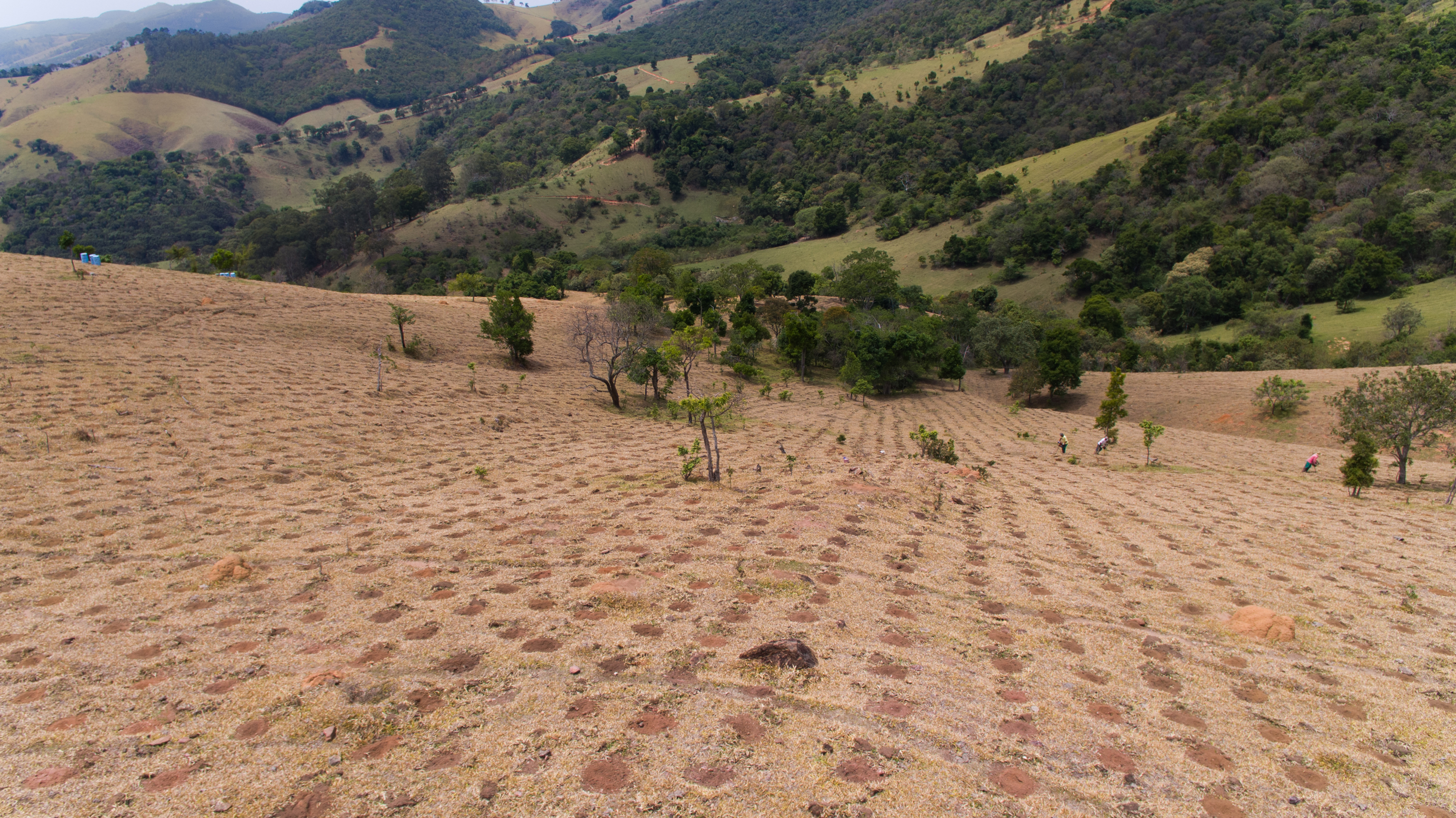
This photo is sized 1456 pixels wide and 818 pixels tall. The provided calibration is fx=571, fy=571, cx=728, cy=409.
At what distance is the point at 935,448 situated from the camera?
19.5 metres

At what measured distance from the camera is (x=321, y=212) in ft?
320

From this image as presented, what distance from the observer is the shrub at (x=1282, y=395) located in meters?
30.4

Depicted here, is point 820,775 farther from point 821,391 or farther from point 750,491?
point 821,391

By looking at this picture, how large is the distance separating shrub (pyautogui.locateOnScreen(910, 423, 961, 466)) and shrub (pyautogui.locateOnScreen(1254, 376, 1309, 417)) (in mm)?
24141

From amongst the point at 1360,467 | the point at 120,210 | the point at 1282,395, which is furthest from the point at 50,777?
the point at 120,210

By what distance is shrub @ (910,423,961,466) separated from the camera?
19.0 meters

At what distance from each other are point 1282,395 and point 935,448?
25.4 meters

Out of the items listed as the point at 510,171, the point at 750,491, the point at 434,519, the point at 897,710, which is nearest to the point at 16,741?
the point at 434,519

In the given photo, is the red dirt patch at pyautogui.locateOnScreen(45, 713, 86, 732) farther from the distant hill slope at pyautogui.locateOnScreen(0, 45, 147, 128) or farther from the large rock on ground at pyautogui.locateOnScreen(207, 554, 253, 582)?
the distant hill slope at pyautogui.locateOnScreen(0, 45, 147, 128)

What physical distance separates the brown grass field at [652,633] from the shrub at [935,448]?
320 centimetres

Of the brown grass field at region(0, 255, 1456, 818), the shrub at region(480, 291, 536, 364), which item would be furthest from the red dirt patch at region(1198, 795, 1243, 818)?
the shrub at region(480, 291, 536, 364)

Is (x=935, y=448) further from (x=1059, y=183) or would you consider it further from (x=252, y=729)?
(x=1059, y=183)

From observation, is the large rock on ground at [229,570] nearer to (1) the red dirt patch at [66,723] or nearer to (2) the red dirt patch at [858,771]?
(1) the red dirt patch at [66,723]

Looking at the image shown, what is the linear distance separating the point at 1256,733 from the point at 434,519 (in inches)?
463
